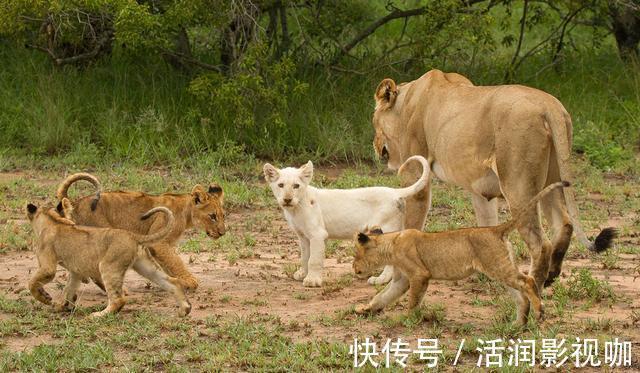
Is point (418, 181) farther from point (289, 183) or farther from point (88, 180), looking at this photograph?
point (88, 180)

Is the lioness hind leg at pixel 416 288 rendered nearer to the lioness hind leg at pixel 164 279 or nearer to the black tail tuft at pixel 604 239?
the black tail tuft at pixel 604 239

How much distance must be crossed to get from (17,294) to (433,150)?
2688 millimetres

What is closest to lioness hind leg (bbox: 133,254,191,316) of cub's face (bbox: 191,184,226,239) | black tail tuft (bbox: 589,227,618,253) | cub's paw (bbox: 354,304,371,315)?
cub's face (bbox: 191,184,226,239)

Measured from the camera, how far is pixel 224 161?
39.7 ft

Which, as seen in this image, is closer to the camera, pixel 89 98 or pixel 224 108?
pixel 224 108

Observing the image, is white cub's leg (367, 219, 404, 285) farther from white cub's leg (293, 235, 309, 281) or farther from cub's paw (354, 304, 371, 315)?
cub's paw (354, 304, 371, 315)

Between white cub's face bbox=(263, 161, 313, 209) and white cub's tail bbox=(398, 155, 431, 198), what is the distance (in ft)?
1.95

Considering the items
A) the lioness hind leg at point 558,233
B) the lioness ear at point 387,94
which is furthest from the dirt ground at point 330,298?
the lioness ear at point 387,94

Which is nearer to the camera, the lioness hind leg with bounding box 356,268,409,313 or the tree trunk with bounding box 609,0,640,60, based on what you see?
the lioness hind leg with bounding box 356,268,409,313

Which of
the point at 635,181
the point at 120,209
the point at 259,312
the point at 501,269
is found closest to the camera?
the point at 501,269

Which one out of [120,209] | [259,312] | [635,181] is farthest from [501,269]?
[635,181]

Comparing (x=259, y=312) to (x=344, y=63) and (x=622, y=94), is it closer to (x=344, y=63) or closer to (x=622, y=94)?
(x=344, y=63)

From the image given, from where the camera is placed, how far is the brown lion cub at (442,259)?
262 inches

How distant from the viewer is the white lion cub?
7.96 m
